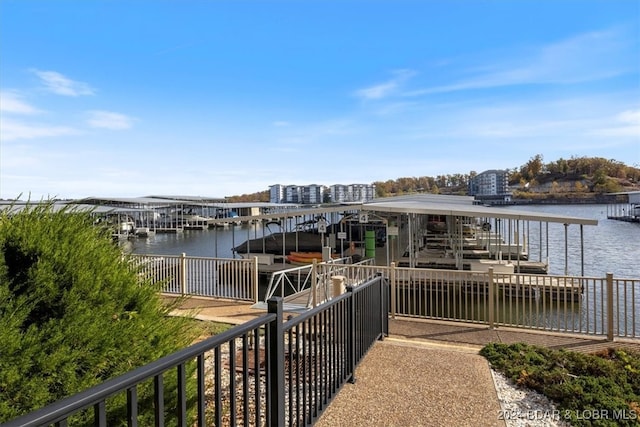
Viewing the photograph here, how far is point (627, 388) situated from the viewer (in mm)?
3846

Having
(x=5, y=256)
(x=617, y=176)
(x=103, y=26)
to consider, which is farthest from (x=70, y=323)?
(x=617, y=176)

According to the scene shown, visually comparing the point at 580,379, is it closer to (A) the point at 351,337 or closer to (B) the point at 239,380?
(A) the point at 351,337

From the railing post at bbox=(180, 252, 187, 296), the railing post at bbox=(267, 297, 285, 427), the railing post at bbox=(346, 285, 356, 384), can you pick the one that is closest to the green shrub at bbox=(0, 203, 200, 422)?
the railing post at bbox=(267, 297, 285, 427)

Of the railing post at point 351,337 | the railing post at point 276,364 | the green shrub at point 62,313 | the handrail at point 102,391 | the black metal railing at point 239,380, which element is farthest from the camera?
the railing post at point 351,337

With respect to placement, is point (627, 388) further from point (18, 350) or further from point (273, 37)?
point (273, 37)

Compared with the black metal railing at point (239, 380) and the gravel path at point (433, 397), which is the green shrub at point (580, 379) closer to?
the gravel path at point (433, 397)

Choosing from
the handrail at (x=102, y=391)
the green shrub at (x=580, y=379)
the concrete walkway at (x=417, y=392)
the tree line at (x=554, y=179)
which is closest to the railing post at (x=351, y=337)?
the concrete walkway at (x=417, y=392)

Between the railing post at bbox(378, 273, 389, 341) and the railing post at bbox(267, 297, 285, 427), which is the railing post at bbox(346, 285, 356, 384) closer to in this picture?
the railing post at bbox(378, 273, 389, 341)

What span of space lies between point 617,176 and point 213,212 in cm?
10611

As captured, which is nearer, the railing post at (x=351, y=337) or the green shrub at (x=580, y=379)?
the green shrub at (x=580, y=379)

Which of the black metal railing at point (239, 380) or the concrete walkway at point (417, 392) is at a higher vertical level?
the black metal railing at point (239, 380)

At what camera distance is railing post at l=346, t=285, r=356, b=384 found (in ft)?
12.7

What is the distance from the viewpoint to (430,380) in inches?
162

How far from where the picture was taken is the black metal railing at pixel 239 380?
125cm
